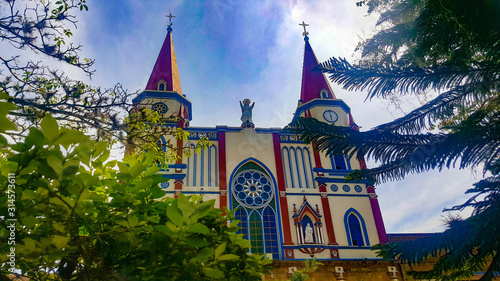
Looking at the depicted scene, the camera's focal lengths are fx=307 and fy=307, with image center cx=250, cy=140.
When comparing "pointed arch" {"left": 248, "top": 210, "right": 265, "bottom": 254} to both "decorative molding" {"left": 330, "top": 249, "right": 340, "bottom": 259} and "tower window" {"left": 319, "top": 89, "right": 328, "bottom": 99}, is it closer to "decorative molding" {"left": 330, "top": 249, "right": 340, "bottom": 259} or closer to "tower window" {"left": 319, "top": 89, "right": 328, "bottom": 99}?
"decorative molding" {"left": 330, "top": 249, "right": 340, "bottom": 259}

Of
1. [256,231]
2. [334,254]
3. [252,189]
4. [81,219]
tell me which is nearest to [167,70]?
[252,189]

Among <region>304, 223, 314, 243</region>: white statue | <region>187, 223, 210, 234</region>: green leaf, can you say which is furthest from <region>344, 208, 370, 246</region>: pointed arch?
<region>187, 223, 210, 234</region>: green leaf

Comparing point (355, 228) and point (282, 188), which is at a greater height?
point (282, 188)

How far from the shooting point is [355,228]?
13.8 metres

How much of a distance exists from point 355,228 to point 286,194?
342 cm

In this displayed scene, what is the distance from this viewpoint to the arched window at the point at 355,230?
13461 mm

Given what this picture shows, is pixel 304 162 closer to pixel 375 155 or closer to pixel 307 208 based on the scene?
pixel 307 208

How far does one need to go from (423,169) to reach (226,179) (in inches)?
443

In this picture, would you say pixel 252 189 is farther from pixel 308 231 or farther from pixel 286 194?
pixel 308 231

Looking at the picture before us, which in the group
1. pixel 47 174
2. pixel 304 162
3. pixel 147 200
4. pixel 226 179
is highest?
pixel 304 162

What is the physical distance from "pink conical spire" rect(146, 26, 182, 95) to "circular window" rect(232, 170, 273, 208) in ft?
22.3

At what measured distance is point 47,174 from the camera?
1.29 m

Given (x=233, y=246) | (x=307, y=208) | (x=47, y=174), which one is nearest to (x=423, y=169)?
(x=233, y=246)

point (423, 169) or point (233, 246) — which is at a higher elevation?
A: point (423, 169)
